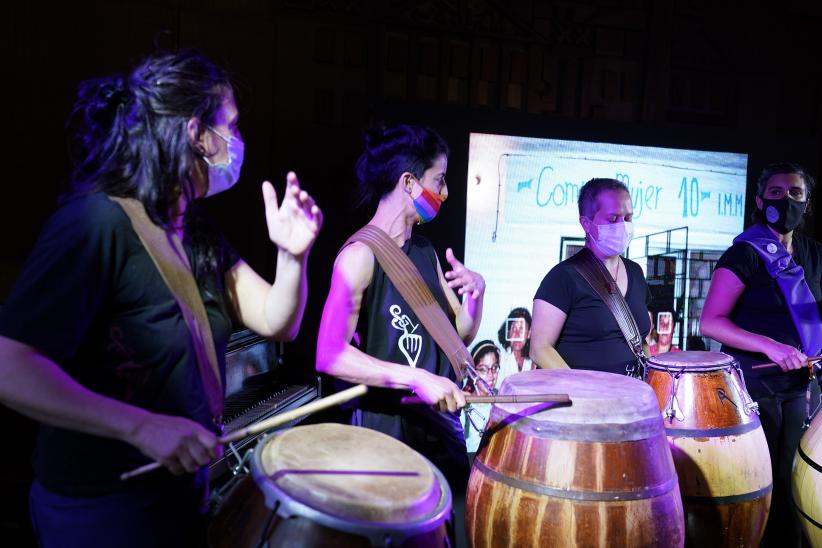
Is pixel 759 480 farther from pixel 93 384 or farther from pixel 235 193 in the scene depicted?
pixel 235 193

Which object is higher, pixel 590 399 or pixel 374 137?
pixel 374 137

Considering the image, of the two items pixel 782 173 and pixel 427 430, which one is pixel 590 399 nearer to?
pixel 427 430

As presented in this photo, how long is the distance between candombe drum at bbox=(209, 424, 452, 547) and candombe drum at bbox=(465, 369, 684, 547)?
52 cm

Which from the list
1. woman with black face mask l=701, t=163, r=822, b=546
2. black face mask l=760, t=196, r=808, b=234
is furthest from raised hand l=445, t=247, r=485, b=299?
black face mask l=760, t=196, r=808, b=234

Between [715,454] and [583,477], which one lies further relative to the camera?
[715,454]

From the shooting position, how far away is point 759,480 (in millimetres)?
2729

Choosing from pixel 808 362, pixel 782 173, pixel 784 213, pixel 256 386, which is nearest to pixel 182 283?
pixel 256 386

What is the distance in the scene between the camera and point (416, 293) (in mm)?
2410

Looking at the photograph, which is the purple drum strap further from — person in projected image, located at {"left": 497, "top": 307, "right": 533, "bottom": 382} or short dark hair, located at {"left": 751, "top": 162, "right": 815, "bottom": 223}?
person in projected image, located at {"left": 497, "top": 307, "right": 533, "bottom": 382}

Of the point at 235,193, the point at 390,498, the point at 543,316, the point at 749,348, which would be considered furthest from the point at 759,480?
the point at 235,193

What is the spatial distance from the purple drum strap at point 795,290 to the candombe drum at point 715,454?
79 centimetres

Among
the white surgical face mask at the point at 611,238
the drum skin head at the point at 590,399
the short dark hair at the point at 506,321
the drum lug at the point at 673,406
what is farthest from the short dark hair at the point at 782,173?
the drum skin head at the point at 590,399

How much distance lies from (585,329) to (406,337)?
1.01 meters

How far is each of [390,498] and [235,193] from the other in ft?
9.78
